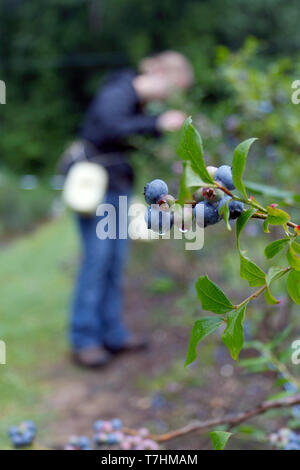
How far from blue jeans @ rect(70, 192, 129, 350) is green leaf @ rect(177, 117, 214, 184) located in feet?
Result: 8.04

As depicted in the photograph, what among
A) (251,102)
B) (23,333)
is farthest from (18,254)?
(251,102)

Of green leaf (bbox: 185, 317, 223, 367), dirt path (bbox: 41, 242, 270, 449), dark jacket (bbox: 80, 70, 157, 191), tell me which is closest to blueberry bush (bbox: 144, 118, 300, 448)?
green leaf (bbox: 185, 317, 223, 367)

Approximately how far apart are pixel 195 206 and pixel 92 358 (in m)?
2.59

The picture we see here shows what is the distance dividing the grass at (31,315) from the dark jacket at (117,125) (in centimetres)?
108

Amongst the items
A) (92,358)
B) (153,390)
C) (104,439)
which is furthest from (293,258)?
(92,358)

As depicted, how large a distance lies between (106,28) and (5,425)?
42.0ft

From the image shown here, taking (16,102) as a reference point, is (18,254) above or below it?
below

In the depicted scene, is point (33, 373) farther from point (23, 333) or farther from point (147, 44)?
point (147, 44)

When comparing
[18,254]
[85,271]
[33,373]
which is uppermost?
[18,254]

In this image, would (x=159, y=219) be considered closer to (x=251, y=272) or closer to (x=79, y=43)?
(x=251, y=272)

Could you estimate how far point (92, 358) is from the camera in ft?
10.1

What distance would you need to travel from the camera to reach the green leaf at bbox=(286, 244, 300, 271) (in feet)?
2.01

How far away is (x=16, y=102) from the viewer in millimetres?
14914

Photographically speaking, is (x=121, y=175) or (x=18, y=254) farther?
(x=18, y=254)
